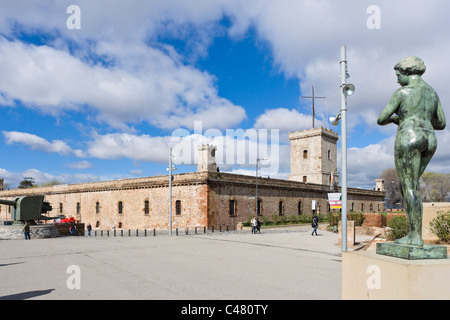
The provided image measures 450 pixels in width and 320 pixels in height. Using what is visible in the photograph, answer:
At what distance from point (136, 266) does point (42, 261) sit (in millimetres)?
4045

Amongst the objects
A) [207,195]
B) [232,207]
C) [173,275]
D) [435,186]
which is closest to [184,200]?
[207,195]

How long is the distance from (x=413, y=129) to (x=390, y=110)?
0.40 metres

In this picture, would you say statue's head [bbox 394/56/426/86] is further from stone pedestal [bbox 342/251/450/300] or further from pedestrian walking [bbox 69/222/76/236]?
pedestrian walking [bbox 69/222/76/236]

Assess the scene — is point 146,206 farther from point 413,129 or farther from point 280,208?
point 413,129

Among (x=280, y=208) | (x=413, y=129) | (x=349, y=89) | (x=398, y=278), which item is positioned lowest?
(x=280, y=208)

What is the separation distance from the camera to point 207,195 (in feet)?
102

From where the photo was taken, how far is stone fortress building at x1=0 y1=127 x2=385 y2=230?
3195 cm

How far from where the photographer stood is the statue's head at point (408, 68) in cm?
460

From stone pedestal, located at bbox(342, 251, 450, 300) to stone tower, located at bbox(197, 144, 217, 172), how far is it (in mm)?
29443

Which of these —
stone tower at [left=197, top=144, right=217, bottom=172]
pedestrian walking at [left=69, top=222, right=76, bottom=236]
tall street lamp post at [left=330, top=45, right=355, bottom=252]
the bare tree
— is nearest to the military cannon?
pedestrian walking at [left=69, top=222, right=76, bottom=236]
